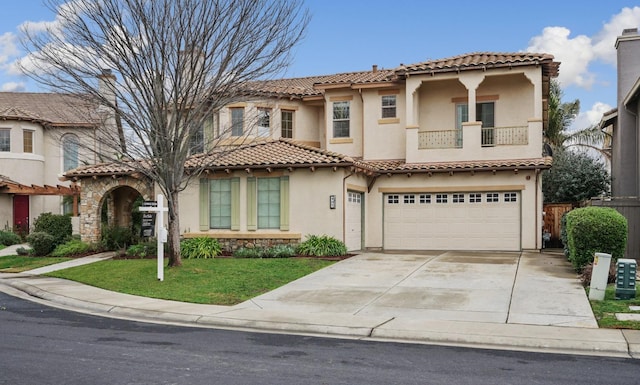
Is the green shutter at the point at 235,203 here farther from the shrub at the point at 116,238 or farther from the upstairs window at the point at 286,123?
the upstairs window at the point at 286,123

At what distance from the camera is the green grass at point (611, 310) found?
9945mm

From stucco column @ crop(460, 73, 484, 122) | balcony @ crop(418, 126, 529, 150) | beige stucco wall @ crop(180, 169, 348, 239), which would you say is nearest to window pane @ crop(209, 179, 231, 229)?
beige stucco wall @ crop(180, 169, 348, 239)

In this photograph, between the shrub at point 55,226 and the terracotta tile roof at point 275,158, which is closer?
the terracotta tile roof at point 275,158

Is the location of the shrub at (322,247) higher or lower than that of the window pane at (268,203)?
lower

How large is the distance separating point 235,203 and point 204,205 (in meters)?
1.29

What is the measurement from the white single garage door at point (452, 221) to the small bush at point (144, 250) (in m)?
8.38

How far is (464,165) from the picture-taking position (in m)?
21.8

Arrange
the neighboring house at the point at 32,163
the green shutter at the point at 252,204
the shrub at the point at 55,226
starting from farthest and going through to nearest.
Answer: the neighboring house at the point at 32,163 < the shrub at the point at 55,226 < the green shutter at the point at 252,204

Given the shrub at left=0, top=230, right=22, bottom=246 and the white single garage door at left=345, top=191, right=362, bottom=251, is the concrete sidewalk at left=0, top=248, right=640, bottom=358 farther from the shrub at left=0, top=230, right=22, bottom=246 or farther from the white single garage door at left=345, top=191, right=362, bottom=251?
the shrub at left=0, top=230, right=22, bottom=246

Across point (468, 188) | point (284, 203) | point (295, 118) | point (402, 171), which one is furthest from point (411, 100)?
point (284, 203)

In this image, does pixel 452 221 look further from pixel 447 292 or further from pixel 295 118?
pixel 447 292

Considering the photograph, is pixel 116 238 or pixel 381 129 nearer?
pixel 116 238

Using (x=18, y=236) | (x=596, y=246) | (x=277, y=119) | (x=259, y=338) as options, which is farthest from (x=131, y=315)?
(x=18, y=236)

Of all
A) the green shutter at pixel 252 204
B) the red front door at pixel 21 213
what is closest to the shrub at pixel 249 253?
the green shutter at pixel 252 204
